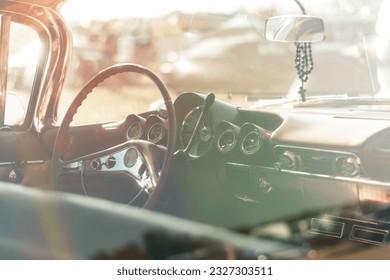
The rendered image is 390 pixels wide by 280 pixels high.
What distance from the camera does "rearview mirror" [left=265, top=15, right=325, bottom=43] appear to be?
2.33 m

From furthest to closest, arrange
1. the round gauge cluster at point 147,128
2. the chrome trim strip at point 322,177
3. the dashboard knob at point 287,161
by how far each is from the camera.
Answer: the round gauge cluster at point 147,128
the dashboard knob at point 287,161
the chrome trim strip at point 322,177

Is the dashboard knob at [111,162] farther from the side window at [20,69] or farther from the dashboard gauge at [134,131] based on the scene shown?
the side window at [20,69]

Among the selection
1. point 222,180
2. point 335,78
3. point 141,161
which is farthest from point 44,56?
point 335,78

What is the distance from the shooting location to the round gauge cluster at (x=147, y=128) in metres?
2.56

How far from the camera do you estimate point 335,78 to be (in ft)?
7.68

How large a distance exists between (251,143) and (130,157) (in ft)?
1.34

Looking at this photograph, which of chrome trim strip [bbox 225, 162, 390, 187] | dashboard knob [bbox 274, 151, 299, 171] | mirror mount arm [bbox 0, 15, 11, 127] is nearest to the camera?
chrome trim strip [bbox 225, 162, 390, 187]

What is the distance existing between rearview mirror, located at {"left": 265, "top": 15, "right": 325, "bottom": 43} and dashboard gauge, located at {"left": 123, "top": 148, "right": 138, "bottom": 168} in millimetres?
595

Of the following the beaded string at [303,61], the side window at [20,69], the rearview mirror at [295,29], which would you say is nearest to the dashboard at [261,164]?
the beaded string at [303,61]

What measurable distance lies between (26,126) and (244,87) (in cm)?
99

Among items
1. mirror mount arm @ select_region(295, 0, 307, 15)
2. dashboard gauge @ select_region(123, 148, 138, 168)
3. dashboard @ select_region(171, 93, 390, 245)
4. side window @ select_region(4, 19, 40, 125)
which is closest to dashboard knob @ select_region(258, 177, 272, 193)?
dashboard @ select_region(171, 93, 390, 245)

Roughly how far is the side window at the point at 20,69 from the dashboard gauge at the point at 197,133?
702 mm

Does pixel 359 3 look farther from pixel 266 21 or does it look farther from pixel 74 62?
→ pixel 74 62

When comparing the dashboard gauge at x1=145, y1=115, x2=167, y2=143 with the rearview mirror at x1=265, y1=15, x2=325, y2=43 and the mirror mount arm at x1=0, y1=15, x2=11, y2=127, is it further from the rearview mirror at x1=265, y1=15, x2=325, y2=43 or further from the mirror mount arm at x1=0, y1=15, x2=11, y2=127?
the mirror mount arm at x1=0, y1=15, x2=11, y2=127
